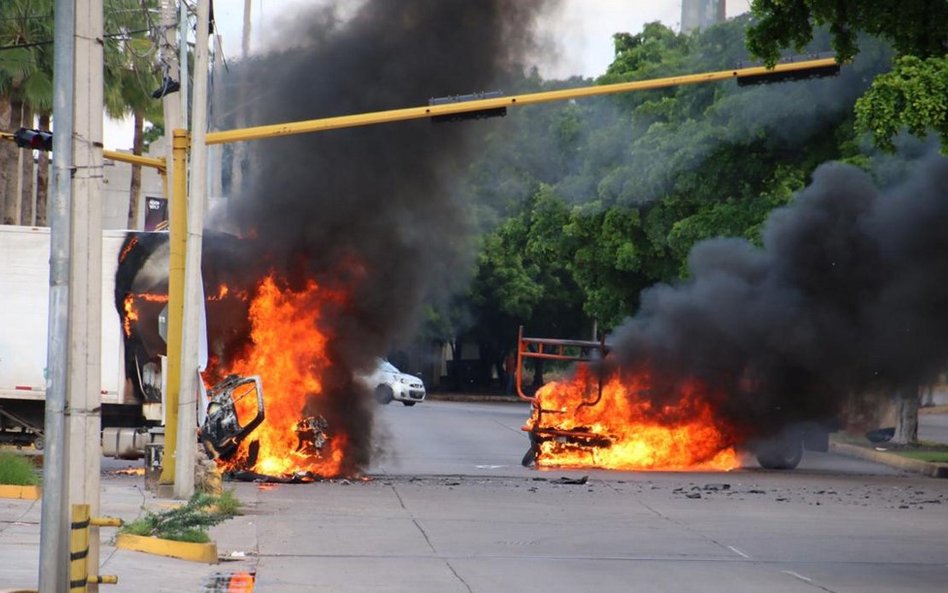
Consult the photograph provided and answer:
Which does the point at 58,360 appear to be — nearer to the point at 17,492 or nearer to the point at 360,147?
the point at 17,492

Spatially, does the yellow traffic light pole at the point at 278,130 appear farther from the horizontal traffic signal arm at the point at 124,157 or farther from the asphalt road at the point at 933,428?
the asphalt road at the point at 933,428

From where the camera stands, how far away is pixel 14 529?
43.3 feet

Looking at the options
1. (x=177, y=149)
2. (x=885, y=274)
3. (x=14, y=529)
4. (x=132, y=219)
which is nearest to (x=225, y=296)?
(x=177, y=149)

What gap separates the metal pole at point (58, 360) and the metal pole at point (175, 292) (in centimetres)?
899

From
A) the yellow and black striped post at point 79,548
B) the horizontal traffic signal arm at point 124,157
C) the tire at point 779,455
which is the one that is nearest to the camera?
the yellow and black striped post at point 79,548

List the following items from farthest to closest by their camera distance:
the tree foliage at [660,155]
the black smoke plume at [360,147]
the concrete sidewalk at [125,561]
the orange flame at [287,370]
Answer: the tree foliage at [660,155] < the black smoke plume at [360,147] < the orange flame at [287,370] < the concrete sidewalk at [125,561]

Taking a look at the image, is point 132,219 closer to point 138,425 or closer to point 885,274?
point 138,425

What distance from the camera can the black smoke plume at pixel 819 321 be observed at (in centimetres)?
2364

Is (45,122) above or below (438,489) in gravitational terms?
above

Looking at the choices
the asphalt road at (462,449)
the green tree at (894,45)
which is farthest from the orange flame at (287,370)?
the green tree at (894,45)

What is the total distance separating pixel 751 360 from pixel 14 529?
14273 mm

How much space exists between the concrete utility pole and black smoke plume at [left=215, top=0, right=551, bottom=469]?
44.4ft

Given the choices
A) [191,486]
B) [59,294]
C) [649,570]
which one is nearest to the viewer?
[59,294]

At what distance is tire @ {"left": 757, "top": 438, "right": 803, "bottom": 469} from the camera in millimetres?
24328
